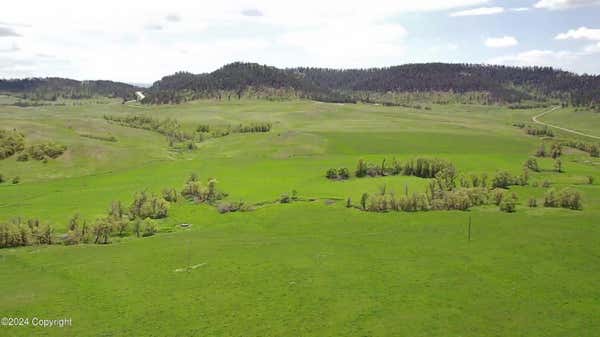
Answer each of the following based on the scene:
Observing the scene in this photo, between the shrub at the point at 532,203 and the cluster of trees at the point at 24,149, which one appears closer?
the shrub at the point at 532,203

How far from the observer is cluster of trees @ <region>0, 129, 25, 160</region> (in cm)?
17850

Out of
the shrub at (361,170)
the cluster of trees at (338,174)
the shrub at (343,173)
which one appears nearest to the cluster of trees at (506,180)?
the shrub at (361,170)

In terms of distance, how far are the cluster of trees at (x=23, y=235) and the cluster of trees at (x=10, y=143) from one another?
86.5 m

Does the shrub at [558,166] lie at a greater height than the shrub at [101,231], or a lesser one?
greater

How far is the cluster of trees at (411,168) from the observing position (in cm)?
16300

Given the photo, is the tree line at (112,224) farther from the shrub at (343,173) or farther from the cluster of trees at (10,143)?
the cluster of trees at (10,143)

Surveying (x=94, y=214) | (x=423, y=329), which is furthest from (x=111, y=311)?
(x=94, y=214)

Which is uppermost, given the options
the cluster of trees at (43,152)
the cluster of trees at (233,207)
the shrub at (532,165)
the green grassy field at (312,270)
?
the cluster of trees at (43,152)

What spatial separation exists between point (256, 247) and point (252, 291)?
2269 cm

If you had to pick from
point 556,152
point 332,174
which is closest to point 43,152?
point 332,174

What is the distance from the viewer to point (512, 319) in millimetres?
70562

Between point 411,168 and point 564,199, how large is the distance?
160 ft

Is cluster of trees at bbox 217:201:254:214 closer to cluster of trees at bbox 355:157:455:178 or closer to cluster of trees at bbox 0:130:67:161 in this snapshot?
cluster of trees at bbox 355:157:455:178

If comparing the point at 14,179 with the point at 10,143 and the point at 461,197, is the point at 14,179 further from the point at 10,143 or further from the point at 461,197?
the point at 461,197
